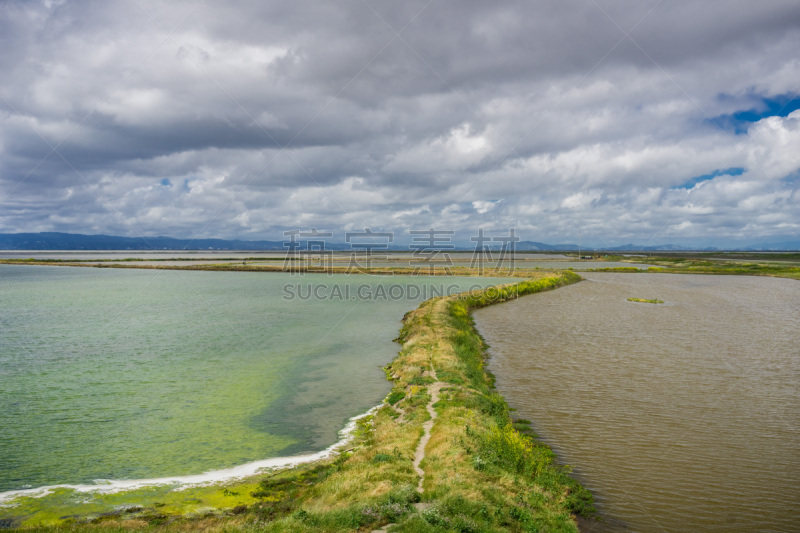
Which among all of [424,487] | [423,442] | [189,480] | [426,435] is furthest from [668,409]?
[189,480]

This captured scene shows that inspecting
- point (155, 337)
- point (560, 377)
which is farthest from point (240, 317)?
point (560, 377)

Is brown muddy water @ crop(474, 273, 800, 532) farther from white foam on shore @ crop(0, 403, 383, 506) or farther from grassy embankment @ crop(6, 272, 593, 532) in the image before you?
white foam on shore @ crop(0, 403, 383, 506)

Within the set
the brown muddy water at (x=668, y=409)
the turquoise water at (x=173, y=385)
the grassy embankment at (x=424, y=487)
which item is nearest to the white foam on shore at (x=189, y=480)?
the turquoise water at (x=173, y=385)

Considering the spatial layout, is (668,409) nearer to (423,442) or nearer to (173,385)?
(423,442)

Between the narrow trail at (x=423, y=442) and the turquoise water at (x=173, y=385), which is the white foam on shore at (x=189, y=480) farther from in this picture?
the narrow trail at (x=423, y=442)

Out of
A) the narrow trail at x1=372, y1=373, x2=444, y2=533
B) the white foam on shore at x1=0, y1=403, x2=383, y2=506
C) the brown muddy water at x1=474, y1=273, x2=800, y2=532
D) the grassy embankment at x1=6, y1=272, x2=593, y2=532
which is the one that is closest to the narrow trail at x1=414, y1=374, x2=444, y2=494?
the narrow trail at x1=372, y1=373, x2=444, y2=533

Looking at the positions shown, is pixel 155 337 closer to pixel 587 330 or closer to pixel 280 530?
pixel 280 530
